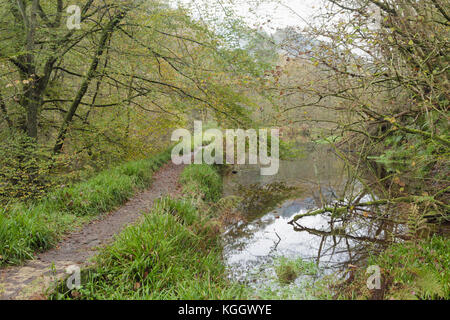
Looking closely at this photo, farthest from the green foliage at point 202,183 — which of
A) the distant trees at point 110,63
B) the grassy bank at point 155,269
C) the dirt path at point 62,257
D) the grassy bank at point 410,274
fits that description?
the grassy bank at point 410,274

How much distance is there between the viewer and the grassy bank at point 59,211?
3.43 meters

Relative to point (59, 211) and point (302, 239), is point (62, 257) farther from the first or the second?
point (302, 239)

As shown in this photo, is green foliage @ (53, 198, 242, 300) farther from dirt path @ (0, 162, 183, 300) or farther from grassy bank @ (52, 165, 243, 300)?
dirt path @ (0, 162, 183, 300)

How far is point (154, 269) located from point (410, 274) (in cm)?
353

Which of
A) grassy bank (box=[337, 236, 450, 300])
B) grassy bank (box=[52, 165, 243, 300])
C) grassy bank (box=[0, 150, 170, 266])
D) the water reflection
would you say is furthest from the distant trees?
grassy bank (box=[337, 236, 450, 300])

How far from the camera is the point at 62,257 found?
362 cm

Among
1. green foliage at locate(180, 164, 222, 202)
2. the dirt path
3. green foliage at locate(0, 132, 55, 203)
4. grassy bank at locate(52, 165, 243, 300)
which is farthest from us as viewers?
green foliage at locate(180, 164, 222, 202)

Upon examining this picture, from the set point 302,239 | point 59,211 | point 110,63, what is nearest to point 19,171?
point 59,211

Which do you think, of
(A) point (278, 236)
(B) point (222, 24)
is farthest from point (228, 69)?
(A) point (278, 236)

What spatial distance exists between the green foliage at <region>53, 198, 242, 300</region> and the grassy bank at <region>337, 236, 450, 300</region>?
5.73 ft

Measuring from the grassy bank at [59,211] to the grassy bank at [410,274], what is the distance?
4.17m

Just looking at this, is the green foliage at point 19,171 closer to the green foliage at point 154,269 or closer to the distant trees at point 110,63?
the distant trees at point 110,63

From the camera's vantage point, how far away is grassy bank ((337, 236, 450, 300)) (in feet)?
10.2

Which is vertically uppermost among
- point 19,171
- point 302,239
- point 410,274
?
point 19,171
